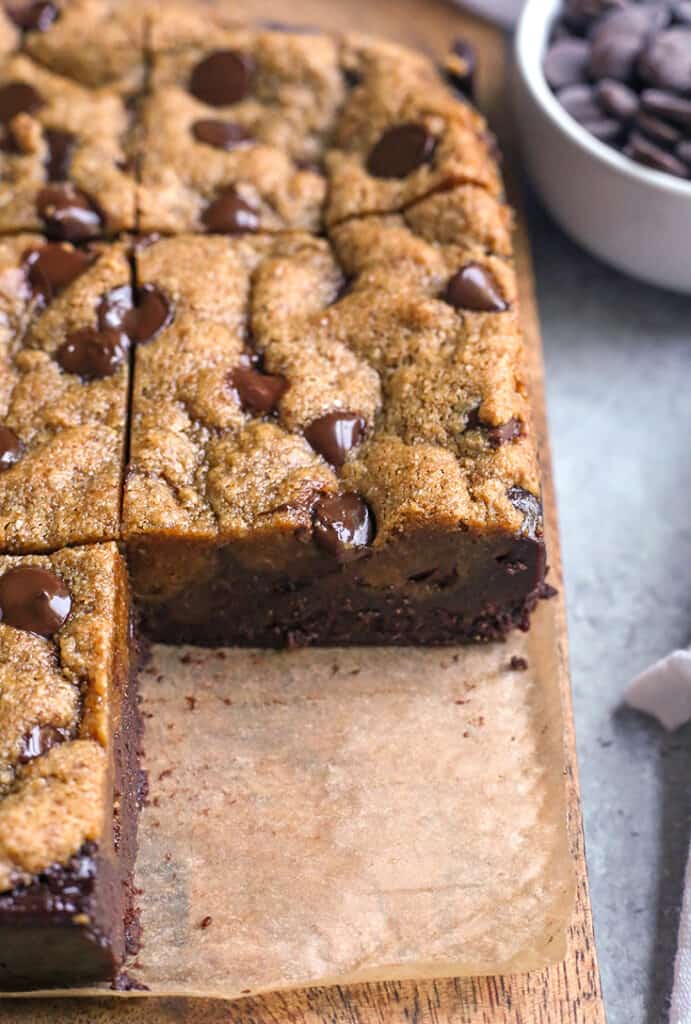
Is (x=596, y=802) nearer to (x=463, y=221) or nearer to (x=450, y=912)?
(x=450, y=912)

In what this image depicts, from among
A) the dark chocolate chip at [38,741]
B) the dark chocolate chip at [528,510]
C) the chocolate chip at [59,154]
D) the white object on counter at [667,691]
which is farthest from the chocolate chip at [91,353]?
the white object on counter at [667,691]

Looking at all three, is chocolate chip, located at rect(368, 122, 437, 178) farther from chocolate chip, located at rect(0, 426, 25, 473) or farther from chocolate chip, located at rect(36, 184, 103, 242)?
chocolate chip, located at rect(0, 426, 25, 473)

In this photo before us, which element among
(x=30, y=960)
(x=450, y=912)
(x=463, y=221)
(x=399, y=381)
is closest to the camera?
(x=30, y=960)

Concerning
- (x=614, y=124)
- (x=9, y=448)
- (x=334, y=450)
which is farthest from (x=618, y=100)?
(x=9, y=448)

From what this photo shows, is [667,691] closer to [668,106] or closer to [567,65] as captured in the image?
Result: [668,106]

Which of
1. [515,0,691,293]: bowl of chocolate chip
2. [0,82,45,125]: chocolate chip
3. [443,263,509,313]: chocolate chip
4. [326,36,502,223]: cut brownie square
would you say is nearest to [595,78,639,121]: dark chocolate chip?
[515,0,691,293]: bowl of chocolate chip

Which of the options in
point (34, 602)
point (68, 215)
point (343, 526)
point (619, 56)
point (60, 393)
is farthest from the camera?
point (619, 56)

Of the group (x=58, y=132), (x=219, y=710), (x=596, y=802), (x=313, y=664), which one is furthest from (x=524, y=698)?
(x=58, y=132)
